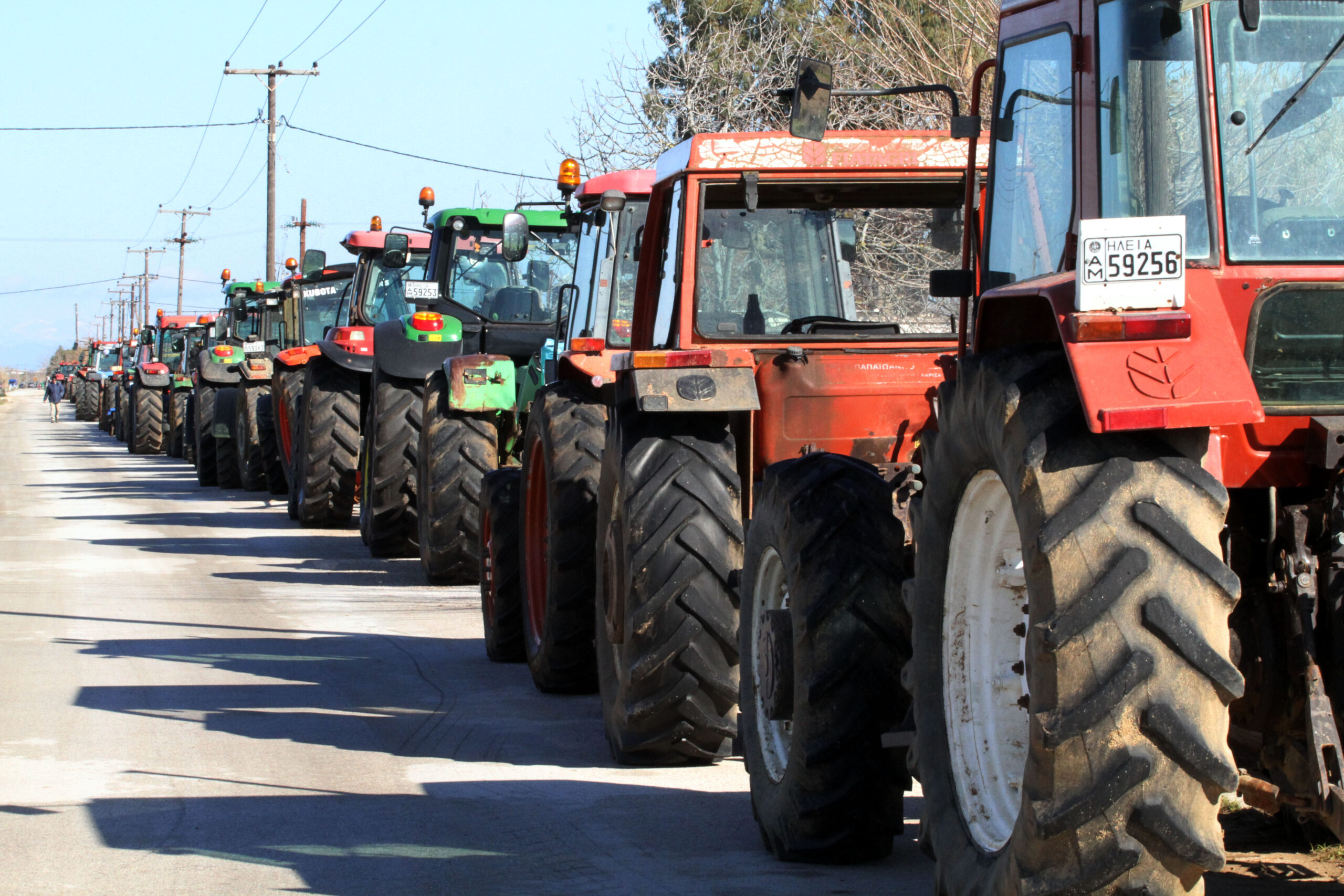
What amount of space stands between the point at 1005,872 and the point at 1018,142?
Result: 6.52ft

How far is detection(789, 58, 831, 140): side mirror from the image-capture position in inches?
191

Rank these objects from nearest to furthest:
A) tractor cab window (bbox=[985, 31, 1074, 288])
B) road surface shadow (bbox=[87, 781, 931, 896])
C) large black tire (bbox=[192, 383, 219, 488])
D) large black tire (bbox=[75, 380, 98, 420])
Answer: tractor cab window (bbox=[985, 31, 1074, 288])
road surface shadow (bbox=[87, 781, 931, 896])
large black tire (bbox=[192, 383, 219, 488])
large black tire (bbox=[75, 380, 98, 420])

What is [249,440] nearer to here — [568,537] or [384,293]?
[384,293]

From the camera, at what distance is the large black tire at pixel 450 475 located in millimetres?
11445

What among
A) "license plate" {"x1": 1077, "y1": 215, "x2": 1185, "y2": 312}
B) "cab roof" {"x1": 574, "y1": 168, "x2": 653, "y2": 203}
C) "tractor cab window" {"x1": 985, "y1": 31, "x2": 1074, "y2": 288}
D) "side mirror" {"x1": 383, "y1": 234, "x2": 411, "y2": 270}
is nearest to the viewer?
"license plate" {"x1": 1077, "y1": 215, "x2": 1185, "y2": 312}

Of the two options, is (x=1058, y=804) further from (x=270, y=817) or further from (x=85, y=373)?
(x=85, y=373)

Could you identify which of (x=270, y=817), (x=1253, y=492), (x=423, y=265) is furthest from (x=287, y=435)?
(x=1253, y=492)

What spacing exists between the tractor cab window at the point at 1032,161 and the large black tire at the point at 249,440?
17.3m

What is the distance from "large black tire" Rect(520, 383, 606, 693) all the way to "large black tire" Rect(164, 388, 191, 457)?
2538 centimetres

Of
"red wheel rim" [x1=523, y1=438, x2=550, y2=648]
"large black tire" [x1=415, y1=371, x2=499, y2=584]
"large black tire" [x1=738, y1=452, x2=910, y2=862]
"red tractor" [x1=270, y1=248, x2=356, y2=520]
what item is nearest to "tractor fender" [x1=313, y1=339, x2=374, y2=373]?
"red tractor" [x1=270, y1=248, x2=356, y2=520]

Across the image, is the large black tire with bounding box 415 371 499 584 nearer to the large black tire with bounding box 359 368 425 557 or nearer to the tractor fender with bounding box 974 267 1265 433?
the large black tire with bounding box 359 368 425 557

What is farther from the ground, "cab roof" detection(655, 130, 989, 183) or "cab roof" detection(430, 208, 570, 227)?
"cab roof" detection(430, 208, 570, 227)

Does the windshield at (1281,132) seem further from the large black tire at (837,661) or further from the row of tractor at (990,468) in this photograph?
the large black tire at (837,661)

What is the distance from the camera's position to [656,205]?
6.82 meters
